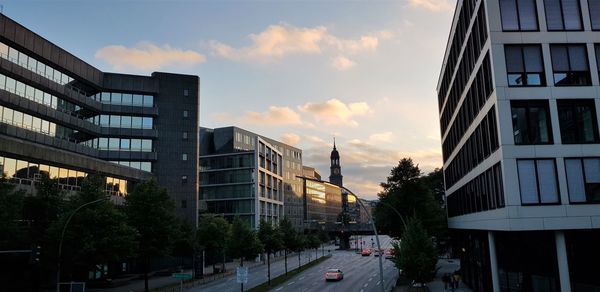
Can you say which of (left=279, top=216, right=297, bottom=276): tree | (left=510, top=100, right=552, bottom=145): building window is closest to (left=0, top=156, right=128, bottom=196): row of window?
(left=279, top=216, right=297, bottom=276): tree

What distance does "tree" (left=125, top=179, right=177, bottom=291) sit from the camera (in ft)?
146

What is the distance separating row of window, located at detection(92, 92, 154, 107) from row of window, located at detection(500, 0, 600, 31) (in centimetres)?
5734

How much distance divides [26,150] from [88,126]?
2175cm

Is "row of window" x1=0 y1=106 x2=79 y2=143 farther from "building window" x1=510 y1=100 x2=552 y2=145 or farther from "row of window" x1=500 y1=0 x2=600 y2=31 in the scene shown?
"building window" x1=510 y1=100 x2=552 y2=145

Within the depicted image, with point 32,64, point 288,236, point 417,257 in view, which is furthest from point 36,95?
point 417,257

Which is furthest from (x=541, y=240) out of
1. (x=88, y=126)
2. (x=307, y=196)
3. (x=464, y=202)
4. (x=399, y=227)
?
(x=307, y=196)

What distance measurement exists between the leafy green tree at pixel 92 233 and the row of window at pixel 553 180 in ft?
92.5

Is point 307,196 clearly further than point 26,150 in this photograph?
Yes

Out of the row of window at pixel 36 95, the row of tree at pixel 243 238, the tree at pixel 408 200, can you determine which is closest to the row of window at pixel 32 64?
the row of window at pixel 36 95

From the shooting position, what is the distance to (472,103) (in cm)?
3491

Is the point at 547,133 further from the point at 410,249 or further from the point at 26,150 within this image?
the point at 26,150

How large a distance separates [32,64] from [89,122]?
44.8ft

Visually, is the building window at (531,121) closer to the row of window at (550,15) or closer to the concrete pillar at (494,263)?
the row of window at (550,15)

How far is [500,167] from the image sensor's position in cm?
2662
